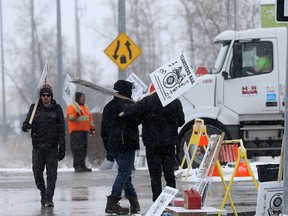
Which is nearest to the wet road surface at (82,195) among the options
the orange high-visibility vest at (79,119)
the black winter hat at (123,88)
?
the orange high-visibility vest at (79,119)

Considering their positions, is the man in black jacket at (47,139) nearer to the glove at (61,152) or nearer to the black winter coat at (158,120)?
the glove at (61,152)

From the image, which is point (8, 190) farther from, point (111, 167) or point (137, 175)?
point (111, 167)

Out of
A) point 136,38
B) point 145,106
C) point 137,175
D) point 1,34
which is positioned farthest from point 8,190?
point 1,34

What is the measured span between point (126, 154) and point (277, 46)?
8.96 metres

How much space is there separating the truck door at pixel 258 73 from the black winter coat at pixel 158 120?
8.33 m

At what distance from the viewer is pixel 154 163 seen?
14.3 metres

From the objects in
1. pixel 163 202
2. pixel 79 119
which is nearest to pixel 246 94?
pixel 79 119

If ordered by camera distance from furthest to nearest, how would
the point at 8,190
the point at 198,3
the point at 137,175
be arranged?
the point at 198,3 → the point at 137,175 → the point at 8,190

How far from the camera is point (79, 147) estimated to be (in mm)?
24078

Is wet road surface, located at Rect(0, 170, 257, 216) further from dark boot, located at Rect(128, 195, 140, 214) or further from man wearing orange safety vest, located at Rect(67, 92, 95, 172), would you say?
man wearing orange safety vest, located at Rect(67, 92, 95, 172)

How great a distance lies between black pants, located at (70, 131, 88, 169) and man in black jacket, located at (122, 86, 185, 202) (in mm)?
9772

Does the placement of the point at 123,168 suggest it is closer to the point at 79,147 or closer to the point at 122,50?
the point at 122,50

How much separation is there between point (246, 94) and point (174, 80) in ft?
30.3

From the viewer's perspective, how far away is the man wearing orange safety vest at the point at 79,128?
23984mm
